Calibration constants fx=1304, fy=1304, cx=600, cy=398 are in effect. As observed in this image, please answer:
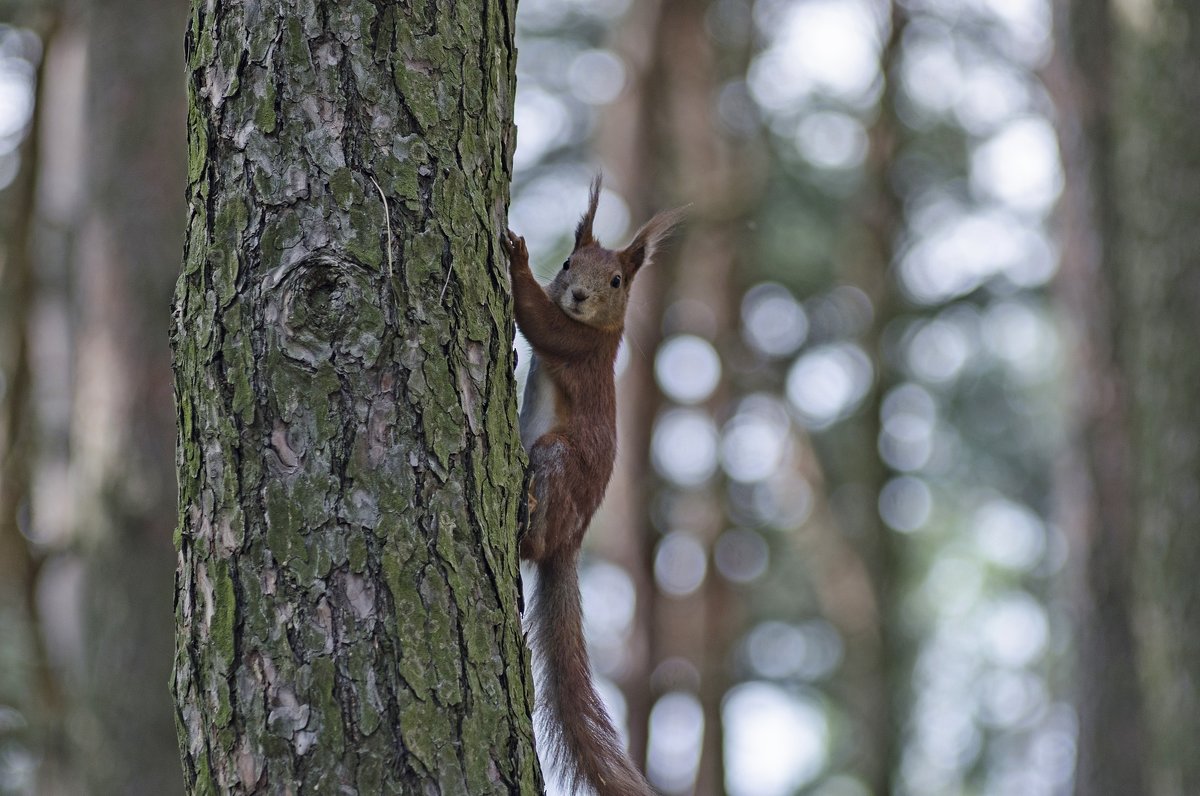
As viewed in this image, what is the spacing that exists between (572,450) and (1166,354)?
293cm

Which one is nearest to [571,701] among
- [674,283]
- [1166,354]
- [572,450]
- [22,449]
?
[572,450]

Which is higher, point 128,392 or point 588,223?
point 588,223

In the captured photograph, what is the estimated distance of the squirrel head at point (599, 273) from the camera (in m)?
3.99

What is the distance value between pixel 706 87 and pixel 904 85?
303cm

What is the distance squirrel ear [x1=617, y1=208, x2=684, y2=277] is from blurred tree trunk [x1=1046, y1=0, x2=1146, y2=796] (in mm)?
3328

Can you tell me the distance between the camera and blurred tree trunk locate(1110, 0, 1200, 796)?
5.01m

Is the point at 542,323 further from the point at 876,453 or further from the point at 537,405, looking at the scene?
the point at 876,453

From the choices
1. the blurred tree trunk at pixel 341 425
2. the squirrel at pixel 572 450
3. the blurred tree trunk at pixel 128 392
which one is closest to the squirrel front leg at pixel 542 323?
the squirrel at pixel 572 450

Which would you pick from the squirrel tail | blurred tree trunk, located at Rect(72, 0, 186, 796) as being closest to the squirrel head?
the squirrel tail

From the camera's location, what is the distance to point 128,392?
4996mm

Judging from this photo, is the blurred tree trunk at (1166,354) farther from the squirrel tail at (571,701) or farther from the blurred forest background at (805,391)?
the squirrel tail at (571,701)

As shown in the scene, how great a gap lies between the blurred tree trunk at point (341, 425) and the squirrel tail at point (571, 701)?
0.76 metres

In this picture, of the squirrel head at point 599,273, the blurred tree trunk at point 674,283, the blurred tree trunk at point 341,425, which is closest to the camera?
the blurred tree trunk at point 341,425

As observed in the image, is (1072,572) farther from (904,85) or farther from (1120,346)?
(904,85)
